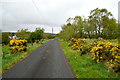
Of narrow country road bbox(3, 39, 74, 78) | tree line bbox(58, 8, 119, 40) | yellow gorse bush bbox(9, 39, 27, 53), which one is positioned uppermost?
tree line bbox(58, 8, 119, 40)

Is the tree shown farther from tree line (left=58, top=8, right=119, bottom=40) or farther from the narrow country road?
the narrow country road

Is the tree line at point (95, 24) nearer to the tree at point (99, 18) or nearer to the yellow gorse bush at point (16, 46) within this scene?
the tree at point (99, 18)

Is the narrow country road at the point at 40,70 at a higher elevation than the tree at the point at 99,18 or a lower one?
lower

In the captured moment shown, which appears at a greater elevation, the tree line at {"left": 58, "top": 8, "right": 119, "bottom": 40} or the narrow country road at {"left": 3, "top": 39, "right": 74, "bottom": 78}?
the tree line at {"left": 58, "top": 8, "right": 119, "bottom": 40}

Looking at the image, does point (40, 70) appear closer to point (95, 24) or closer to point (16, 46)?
point (16, 46)

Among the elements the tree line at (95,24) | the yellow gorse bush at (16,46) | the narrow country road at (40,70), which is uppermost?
the tree line at (95,24)

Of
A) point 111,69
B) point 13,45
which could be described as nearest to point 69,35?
point 13,45

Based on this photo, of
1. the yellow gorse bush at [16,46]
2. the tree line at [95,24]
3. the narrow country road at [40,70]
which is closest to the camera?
the narrow country road at [40,70]

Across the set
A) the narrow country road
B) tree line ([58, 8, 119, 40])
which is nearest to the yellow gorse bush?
the narrow country road

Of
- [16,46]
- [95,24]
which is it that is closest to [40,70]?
[16,46]

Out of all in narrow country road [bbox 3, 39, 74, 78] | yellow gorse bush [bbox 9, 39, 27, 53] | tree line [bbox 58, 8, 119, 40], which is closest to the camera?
narrow country road [bbox 3, 39, 74, 78]

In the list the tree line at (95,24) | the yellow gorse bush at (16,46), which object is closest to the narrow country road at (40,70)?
the yellow gorse bush at (16,46)

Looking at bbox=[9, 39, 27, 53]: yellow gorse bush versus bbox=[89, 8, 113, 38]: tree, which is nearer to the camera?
bbox=[9, 39, 27, 53]: yellow gorse bush

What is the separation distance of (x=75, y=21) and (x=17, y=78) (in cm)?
3301
